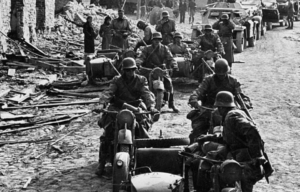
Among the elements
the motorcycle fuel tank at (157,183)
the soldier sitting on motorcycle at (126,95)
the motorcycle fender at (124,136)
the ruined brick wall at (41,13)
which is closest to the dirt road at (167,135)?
the soldier sitting on motorcycle at (126,95)

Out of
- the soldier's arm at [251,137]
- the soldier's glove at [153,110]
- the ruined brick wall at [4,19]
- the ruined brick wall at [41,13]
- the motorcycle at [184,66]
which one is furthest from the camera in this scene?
the ruined brick wall at [41,13]

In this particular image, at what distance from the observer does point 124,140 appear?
29.8 ft

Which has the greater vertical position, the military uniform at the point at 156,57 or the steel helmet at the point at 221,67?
the steel helmet at the point at 221,67

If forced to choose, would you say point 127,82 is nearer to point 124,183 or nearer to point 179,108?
point 124,183

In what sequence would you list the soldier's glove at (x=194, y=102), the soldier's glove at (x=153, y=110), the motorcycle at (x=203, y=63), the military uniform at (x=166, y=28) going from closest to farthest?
the soldier's glove at (x=153, y=110) → the soldier's glove at (x=194, y=102) → the motorcycle at (x=203, y=63) → the military uniform at (x=166, y=28)

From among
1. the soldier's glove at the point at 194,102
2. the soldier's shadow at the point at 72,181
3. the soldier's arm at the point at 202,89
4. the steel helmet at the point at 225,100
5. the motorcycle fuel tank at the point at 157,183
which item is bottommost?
the soldier's shadow at the point at 72,181

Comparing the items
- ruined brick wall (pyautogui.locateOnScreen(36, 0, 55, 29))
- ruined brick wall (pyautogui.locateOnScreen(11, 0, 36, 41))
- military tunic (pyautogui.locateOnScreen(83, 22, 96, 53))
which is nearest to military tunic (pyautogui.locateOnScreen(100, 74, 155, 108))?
military tunic (pyautogui.locateOnScreen(83, 22, 96, 53))

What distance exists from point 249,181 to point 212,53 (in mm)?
10204

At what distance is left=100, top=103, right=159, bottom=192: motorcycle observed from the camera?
8.28 metres

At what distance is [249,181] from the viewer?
7480 millimetres

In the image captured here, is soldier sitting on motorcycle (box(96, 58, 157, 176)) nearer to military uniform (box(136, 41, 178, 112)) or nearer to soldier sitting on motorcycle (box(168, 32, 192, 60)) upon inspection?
military uniform (box(136, 41, 178, 112))

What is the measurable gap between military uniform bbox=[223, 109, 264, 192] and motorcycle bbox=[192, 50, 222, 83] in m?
9.34

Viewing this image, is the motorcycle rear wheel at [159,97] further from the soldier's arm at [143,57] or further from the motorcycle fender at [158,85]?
the soldier's arm at [143,57]

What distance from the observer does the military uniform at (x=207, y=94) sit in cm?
1016
